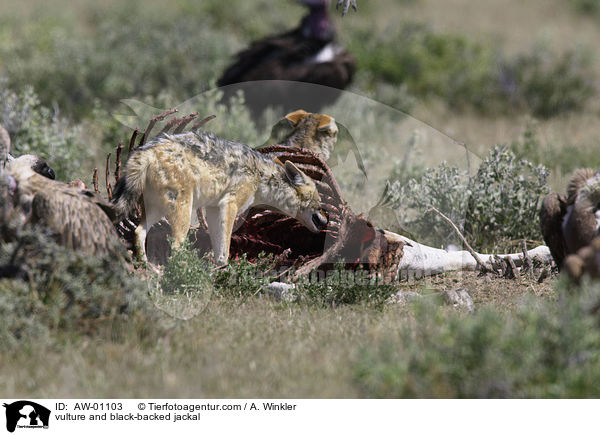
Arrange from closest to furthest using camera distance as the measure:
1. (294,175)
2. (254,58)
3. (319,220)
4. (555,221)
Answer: (555,221) → (294,175) → (319,220) → (254,58)

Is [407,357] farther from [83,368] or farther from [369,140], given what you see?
[369,140]

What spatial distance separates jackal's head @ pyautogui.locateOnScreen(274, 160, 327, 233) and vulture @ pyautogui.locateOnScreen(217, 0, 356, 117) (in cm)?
457

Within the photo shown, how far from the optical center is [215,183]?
4414 millimetres

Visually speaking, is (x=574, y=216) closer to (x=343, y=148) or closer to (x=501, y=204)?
(x=501, y=204)

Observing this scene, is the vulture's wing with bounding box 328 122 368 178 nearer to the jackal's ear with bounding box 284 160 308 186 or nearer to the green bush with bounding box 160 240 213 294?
the jackal's ear with bounding box 284 160 308 186

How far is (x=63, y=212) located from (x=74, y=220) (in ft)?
0.22

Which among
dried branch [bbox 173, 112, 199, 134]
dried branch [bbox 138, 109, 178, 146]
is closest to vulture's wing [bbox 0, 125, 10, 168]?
dried branch [bbox 138, 109, 178, 146]

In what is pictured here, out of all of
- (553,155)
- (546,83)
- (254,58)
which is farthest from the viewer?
(546,83)

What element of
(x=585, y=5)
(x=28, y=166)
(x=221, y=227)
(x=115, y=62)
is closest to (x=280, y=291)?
(x=221, y=227)

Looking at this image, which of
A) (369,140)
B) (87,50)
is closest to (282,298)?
(369,140)

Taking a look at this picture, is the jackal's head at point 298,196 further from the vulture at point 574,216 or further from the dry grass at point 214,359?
the vulture at point 574,216

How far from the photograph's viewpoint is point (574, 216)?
13.2 ft

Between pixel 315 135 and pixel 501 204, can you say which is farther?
pixel 501 204

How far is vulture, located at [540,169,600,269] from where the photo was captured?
3984 millimetres
